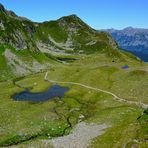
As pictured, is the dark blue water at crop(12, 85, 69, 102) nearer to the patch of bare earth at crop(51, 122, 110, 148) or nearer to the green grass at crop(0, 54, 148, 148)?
the green grass at crop(0, 54, 148, 148)

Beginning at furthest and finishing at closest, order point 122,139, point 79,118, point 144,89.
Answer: point 144,89 < point 79,118 < point 122,139

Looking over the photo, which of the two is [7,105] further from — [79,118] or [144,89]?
[144,89]

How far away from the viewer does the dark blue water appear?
123 metres

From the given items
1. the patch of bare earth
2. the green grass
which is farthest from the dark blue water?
the patch of bare earth

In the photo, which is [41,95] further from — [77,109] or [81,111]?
[81,111]

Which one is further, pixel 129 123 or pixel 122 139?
pixel 129 123

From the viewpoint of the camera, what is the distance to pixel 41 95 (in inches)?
5059

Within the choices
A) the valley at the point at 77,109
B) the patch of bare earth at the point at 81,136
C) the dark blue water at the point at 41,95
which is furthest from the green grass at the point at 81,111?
the dark blue water at the point at 41,95

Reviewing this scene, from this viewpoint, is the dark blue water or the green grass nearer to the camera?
the green grass

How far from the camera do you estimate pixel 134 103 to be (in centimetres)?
11325

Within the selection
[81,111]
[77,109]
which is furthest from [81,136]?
[77,109]

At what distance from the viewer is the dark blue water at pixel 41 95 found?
123 meters

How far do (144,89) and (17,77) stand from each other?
7442cm

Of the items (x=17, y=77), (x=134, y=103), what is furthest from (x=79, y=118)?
(x=17, y=77)
